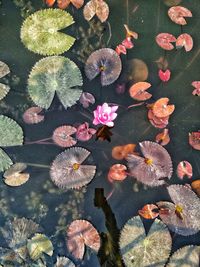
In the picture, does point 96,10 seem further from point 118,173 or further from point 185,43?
point 118,173

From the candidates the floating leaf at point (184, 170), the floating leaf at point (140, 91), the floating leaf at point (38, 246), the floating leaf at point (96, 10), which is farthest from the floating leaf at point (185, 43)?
the floating leaf at point (38, 246)

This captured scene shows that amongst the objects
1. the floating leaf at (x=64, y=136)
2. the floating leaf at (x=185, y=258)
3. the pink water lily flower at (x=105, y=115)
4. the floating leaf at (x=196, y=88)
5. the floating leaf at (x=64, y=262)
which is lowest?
the floating leaf at (x=64, y=262)

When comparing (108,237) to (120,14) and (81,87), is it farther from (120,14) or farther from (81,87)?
(120,14)

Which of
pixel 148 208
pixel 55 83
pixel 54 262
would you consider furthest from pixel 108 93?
pixel 54 262

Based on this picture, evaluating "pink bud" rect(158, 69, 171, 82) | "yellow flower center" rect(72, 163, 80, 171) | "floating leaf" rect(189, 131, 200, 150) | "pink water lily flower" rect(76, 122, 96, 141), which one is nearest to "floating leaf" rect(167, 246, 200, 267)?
"floating leaf" rect(189, 131, 200, 150)

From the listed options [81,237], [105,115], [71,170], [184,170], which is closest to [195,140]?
[184,170]

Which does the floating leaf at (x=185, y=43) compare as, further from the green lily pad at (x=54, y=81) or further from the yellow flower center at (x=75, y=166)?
the yellow flower center at (x=75, y=166)

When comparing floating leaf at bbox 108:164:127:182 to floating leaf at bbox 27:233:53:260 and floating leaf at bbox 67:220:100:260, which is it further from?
floating leaf at bbox 27:233:53:260
